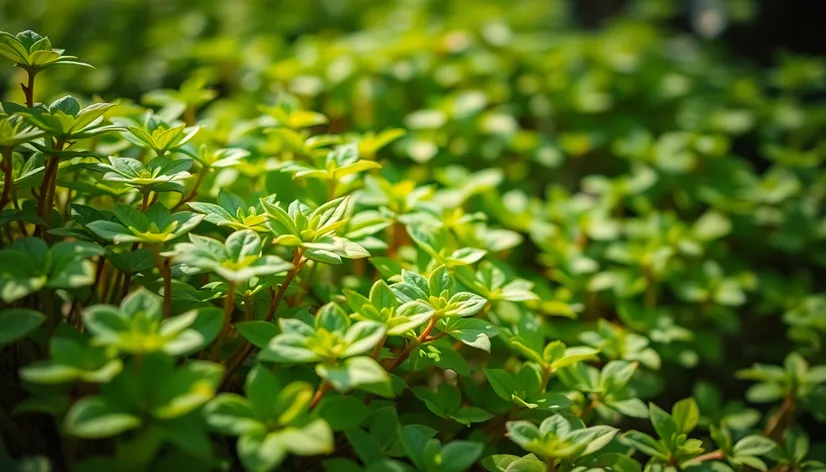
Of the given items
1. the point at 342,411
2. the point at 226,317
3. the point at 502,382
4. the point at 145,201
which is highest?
the point at 145,201

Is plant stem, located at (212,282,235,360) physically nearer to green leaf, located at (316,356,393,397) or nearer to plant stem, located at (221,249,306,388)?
plant stem, located at (221,249,306,388)

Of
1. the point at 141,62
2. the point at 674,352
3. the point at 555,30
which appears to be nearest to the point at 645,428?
the point at 674,352

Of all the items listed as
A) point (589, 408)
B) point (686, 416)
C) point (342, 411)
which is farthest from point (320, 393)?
point (686, 416)

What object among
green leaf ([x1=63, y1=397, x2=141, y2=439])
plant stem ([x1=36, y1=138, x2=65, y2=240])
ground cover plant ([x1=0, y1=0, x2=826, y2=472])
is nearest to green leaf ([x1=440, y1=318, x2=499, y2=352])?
ground cover plant ([x1=0, y1=0, x2=826, y2=472])

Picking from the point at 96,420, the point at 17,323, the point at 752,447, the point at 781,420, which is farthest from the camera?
the point at 781,420

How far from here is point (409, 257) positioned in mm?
1263

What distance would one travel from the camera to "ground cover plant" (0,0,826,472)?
87 cm

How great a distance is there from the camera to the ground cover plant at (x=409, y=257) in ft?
2.86

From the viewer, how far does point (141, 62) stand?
251 centimetres

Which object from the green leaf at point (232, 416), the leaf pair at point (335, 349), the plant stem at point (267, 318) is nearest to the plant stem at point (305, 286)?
the plant stem at point (267, 318)

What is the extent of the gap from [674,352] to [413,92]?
111 centimetres

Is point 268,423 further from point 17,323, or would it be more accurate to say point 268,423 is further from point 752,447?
point 752,447

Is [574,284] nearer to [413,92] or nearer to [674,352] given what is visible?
[674,352]

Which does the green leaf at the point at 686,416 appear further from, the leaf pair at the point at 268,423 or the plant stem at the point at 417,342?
the leaf pair at the point at 268,423
